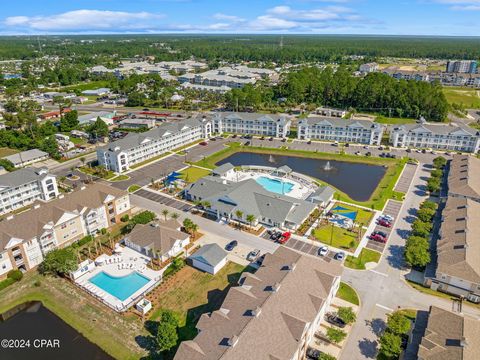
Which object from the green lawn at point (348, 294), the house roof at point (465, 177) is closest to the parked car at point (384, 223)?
the house roof at point (465, 177)

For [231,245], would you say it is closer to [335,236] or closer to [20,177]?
[335,236]

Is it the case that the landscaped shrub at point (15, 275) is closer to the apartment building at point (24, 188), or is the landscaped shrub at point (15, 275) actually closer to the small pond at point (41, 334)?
the small pond at point (41, 334)

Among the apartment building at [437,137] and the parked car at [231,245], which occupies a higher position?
the apartment building at [437,137]

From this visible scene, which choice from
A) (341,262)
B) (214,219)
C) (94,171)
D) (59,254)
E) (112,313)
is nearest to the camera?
(112,313)

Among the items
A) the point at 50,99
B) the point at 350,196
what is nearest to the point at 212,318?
the point at 350,196

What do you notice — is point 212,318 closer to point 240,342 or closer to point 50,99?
point 240,342

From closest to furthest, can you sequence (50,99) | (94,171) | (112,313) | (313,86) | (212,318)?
(212,318), (112,313), (94,171), (313,86), (50,99)

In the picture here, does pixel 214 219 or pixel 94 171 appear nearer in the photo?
pixel 214 219

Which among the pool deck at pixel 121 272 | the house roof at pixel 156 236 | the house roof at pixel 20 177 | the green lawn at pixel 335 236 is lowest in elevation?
the pool deck at pixel 121 272
